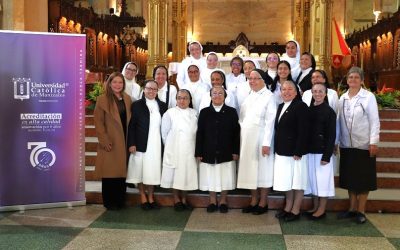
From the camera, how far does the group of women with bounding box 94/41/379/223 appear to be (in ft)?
17.6

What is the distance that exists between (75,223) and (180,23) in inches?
385

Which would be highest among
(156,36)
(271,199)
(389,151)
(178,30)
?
(178,30)

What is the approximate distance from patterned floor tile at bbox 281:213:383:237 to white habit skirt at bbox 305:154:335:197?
0.35m

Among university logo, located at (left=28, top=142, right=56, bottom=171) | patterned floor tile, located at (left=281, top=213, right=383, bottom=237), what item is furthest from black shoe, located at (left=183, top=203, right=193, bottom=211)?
university logo, located at (left=28, top=142, right=56, bottom=171)

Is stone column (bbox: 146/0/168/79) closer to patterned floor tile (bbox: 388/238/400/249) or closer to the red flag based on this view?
the red flag

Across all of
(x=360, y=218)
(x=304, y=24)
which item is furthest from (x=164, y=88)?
(x=304, y=24)

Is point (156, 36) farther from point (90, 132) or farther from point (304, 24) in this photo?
point (304, 24)

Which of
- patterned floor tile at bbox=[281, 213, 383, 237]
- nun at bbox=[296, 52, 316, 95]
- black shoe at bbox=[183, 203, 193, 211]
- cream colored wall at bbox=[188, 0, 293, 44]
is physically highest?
cream colored wall at bbox=[188, 0, 293, 44]

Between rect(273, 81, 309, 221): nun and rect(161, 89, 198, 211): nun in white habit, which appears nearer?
rect(273, 81, 309, 221): nun

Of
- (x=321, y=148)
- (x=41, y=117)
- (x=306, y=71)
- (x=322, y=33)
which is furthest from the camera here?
(x=322, y=33)

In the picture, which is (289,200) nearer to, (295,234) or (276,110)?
(295,234)

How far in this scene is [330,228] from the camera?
204 inches

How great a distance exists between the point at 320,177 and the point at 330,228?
616 millimetres

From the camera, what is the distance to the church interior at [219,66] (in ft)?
15.7
